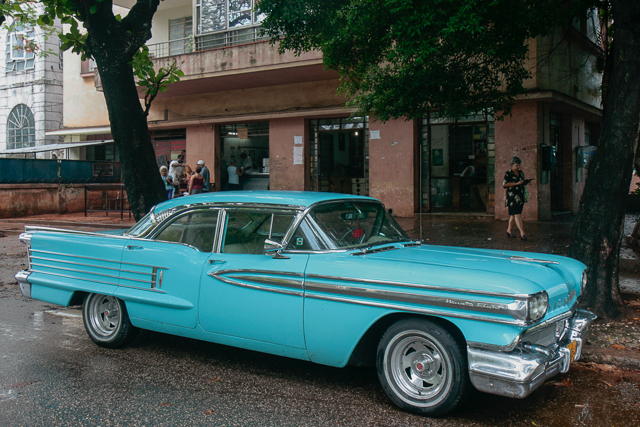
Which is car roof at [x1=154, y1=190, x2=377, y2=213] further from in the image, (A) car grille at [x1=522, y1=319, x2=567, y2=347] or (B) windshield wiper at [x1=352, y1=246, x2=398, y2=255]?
(A) car grille at [x1=522, y1=319, x2=567, y2=347]

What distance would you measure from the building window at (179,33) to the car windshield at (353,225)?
1664cm

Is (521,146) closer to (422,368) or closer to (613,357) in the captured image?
(613,357)

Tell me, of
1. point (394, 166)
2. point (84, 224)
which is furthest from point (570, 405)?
point (84, 224)

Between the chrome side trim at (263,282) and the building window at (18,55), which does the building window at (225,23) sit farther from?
the chrome side trim at (263,282)

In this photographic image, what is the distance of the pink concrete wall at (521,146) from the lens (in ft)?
44.0

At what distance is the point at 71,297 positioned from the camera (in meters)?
5.01

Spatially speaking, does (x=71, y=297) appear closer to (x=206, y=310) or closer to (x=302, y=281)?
(x=206, y=310)

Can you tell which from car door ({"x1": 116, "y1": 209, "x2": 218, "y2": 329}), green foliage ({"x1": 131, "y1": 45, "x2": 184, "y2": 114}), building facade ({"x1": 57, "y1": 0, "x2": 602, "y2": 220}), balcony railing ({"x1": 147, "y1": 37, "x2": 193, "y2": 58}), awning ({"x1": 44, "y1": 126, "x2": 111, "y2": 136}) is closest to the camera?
car door ({"x1": 116, "y1": 209, "x2": 218, "y2": 329})

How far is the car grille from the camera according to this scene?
10.7 ft

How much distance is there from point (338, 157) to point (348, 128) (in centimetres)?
114

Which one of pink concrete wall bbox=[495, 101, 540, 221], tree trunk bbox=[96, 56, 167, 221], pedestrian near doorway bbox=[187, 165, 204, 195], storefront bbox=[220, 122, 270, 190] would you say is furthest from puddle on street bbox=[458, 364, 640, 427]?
storefront bbox=[220, 122, 270, 190]

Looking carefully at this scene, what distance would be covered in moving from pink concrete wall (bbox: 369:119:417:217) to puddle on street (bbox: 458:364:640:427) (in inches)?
444

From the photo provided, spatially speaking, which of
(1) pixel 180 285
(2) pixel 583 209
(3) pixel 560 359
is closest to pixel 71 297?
(1) pixel 180 285

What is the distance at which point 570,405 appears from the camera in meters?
3.67
